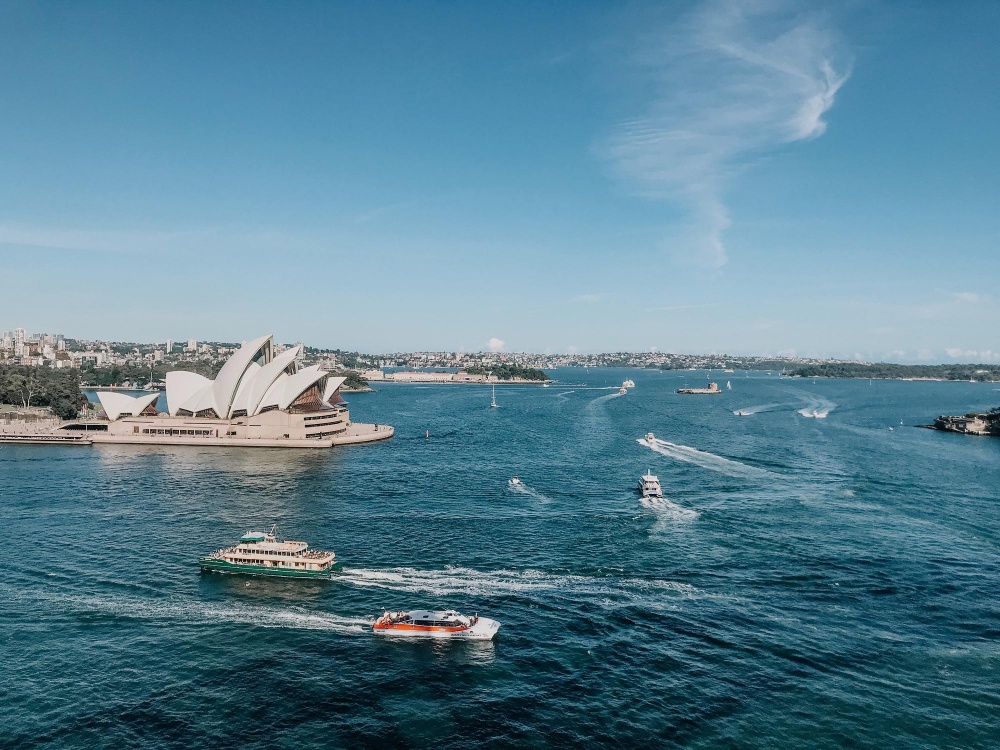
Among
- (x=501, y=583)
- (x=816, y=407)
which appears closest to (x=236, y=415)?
(x=501, y=583)

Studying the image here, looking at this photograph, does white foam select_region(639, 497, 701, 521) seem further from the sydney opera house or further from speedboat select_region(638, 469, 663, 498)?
the sydney opera house

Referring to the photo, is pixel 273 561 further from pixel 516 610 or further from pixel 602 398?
pixel 602 398

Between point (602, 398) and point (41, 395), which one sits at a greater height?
point (41, 395)

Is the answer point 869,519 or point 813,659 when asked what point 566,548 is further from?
point 869,519

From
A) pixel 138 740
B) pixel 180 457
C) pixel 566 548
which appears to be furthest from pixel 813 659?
pixel 180 457

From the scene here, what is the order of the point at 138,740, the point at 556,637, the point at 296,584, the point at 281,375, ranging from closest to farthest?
the point at 138,740 < the point at 556,637 < the point at 296,584 < the point at 281,375

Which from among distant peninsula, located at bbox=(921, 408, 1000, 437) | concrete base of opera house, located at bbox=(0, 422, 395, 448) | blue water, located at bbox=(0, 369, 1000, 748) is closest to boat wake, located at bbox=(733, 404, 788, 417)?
distant peninsula, located at bbox=(921, 408, 1000, 437)

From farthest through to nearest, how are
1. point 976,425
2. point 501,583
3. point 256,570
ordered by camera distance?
point 976,425
point 256,570
point 501,583
